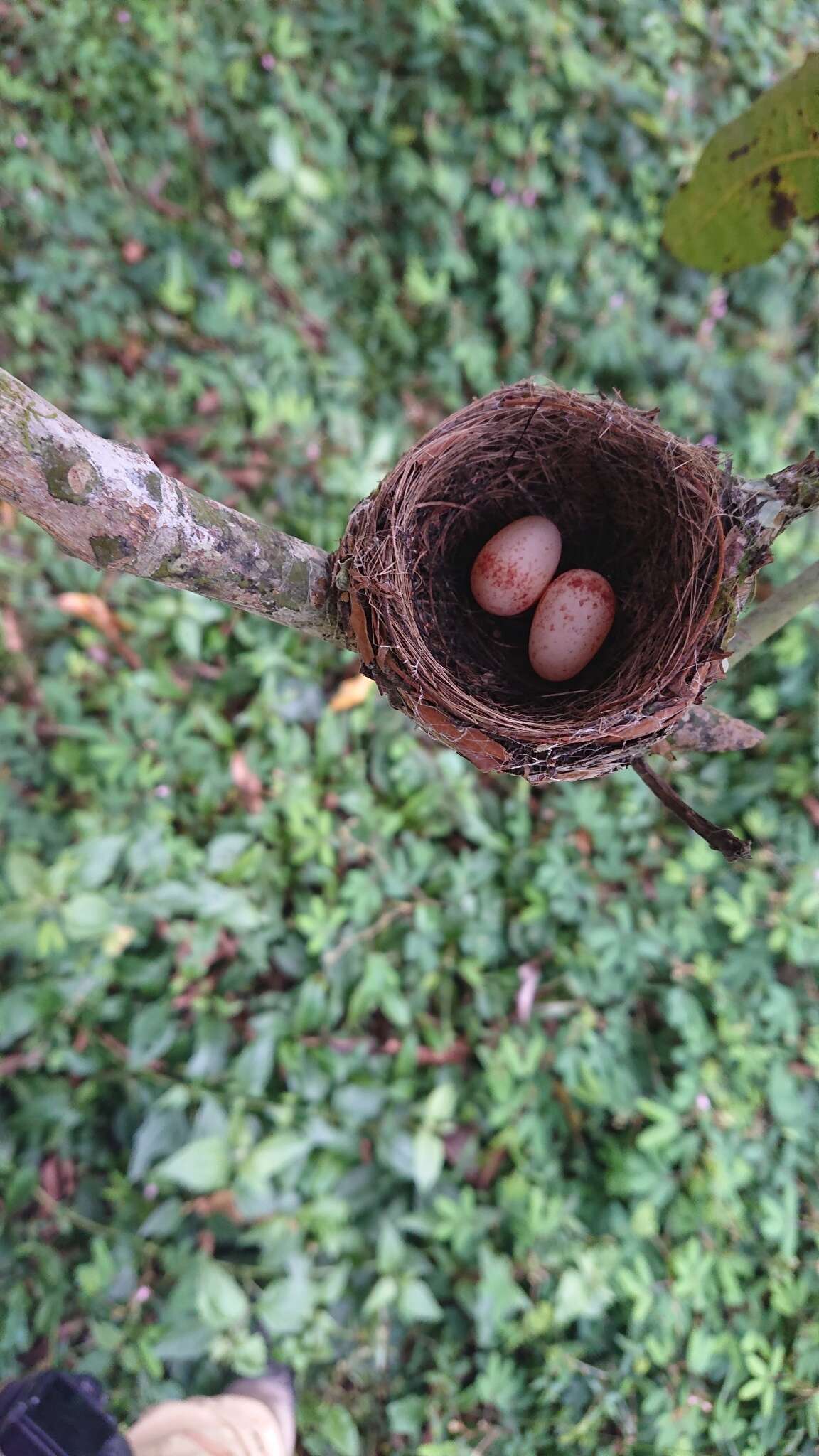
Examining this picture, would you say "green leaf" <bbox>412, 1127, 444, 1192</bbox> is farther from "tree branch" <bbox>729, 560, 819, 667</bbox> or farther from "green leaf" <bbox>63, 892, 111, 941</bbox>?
"tree branch" <bbox>729, 560, 819, 667</bbox>

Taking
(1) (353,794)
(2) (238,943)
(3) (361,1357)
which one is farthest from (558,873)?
(3) (361,1357)

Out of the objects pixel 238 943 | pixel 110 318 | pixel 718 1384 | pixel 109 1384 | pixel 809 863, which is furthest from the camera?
pixel 110 318

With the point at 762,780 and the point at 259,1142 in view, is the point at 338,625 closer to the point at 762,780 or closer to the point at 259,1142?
the point at 259,1142

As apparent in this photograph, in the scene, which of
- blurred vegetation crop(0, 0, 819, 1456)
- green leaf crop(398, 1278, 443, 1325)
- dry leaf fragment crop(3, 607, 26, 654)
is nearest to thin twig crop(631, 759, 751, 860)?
blurred vegetation crop(0, 0, 819, 1456)

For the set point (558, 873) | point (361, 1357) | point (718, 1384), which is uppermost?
point (558, 873)

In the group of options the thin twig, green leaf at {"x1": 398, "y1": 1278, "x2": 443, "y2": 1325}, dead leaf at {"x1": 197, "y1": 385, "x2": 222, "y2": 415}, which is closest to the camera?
the thin twig

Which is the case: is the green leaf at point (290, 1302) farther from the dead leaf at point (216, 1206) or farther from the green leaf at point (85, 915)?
the green leaf at point (85, 915)
